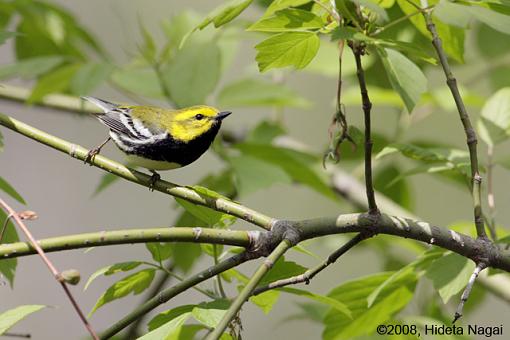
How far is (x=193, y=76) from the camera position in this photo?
2479 millimetres

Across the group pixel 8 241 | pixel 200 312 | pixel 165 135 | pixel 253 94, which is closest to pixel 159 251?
pixel 200 312

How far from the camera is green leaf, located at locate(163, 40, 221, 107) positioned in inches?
97.3

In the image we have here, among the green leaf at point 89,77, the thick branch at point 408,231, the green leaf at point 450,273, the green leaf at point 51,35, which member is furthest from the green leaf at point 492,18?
the green leaf at point 51,35

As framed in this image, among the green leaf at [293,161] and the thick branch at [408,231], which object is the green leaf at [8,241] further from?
the green leaf at [293,161]

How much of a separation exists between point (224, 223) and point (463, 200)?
439cm

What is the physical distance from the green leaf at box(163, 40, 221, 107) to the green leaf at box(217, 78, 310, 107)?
22 centimetres

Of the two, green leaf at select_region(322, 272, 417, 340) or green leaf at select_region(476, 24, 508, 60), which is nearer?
green leaf at select_region(322, 272, 417, 340)

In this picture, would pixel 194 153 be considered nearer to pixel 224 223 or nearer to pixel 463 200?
pixel 224 223

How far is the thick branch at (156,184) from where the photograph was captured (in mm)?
1409

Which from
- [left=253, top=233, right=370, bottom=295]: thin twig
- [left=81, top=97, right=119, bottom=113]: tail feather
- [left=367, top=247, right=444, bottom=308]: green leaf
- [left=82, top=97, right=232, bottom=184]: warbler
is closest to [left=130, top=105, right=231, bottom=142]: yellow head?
[left=82, top=97, right=232, bottom=184]: warbler

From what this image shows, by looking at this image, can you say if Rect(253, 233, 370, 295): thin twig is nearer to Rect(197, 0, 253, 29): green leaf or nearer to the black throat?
Rect(197, 0, 253, 29): green leaf

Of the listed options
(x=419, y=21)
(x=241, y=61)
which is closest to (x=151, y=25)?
(x=241, y=61)

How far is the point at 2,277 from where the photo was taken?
1.46m

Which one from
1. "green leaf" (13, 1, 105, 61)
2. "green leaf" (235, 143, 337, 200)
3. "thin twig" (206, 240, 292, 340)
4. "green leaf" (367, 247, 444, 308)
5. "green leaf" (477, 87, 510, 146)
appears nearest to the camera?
"thin twig" (206, 240, 292, 340)
